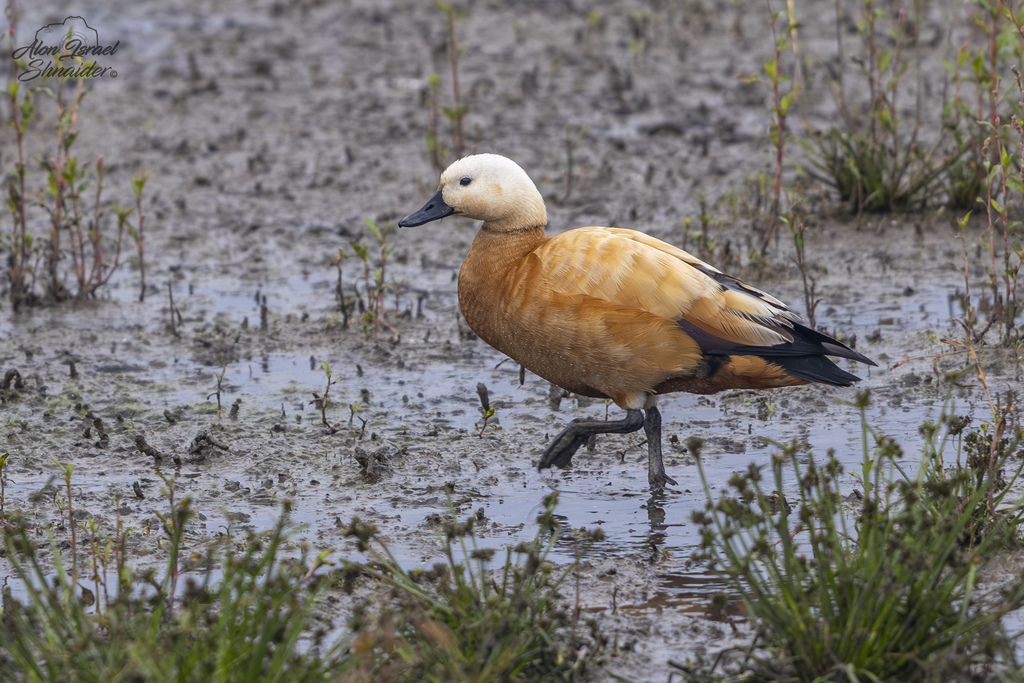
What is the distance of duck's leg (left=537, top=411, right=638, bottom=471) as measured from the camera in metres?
5.47

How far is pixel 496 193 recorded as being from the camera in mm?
5566

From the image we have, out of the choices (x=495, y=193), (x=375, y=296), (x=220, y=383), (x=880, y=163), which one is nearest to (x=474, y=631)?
(x=495, y=193)

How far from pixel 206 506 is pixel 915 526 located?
2.96 m

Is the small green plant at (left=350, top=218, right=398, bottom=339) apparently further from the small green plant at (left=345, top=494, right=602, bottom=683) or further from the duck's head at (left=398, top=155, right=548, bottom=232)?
the small green plant at (left=345, top=494, right=602, bottom=683)

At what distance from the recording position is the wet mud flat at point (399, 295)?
528 centimetres

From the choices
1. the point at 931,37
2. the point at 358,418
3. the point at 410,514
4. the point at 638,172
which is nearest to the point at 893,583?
the point at 410,514

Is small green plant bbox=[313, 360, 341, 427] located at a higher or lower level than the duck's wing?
lower

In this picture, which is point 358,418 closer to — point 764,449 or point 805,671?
point 764,449

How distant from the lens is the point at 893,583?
3.41 m

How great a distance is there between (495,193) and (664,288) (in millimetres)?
945
